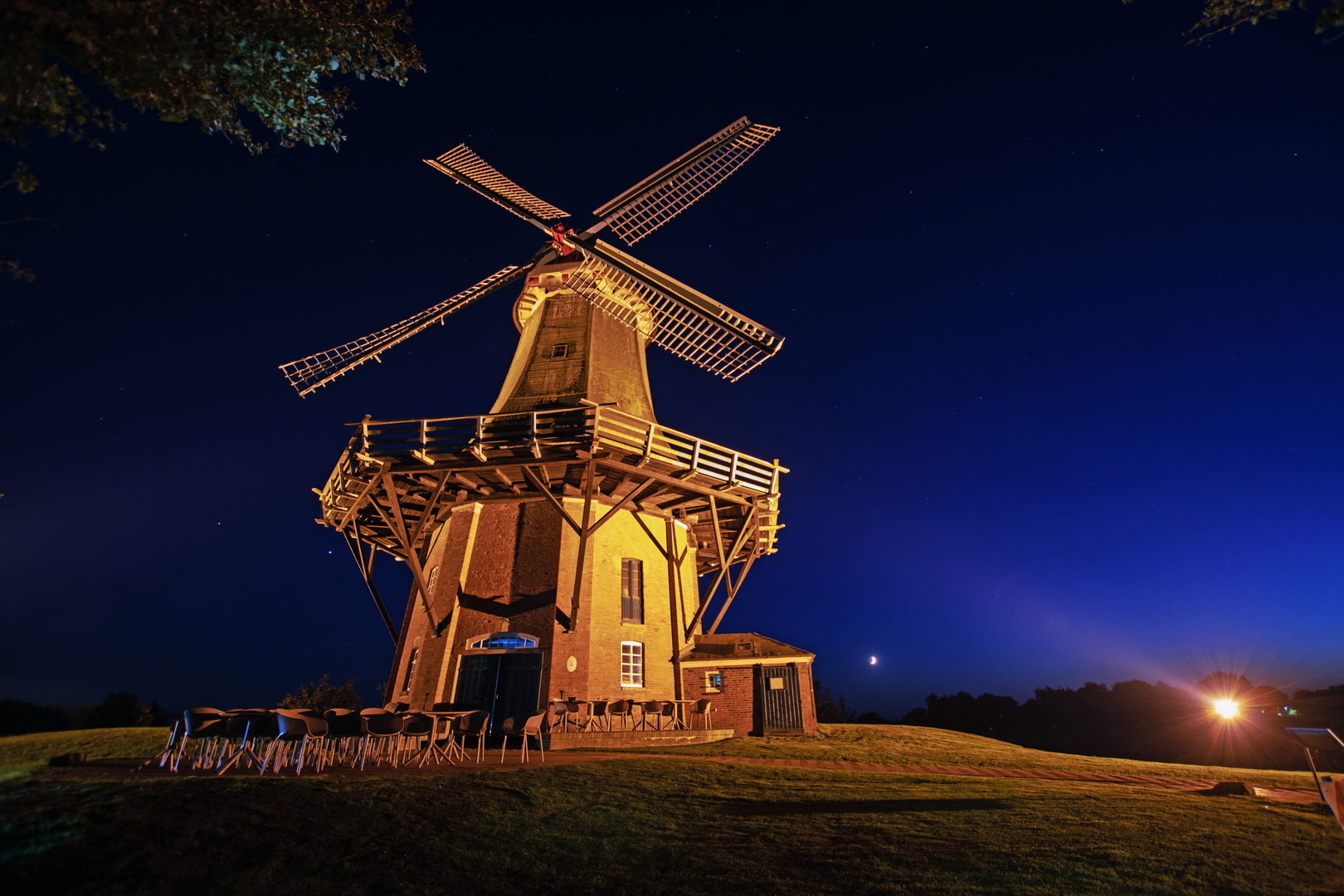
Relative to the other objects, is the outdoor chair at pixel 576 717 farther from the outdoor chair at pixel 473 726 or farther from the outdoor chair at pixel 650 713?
the outdoor chair at pixel 473 726

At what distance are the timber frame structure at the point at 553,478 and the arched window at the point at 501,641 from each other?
0.97 metres

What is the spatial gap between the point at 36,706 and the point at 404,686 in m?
8.34

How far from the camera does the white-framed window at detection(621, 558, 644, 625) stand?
648 inches

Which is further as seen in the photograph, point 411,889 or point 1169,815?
point 1169,815

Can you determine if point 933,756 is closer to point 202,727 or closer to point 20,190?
point 202,727

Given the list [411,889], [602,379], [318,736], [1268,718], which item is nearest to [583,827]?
[411,889]

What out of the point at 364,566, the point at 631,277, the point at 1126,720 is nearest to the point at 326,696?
the point at 364,566

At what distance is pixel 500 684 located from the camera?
14.9m

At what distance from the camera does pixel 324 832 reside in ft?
17.4

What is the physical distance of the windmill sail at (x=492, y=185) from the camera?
71.5ft

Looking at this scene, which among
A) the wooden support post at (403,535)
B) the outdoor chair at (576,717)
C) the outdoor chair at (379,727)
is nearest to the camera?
the outdoor chair at (379,727)

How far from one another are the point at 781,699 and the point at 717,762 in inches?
294

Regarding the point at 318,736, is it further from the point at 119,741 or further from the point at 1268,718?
the point at 1268,718

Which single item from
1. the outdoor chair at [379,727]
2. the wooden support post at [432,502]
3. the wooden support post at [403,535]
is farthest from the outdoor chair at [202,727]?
the wooden support post at [432,502]
